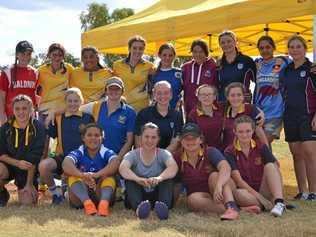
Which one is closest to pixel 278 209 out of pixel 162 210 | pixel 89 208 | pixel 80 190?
pixel 162 210

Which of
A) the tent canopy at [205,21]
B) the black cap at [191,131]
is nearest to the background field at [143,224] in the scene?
the black cap at [191,131]

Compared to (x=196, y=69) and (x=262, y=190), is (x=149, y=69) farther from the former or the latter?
(x=262, y=190)

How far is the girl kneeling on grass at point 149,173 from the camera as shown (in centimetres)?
462

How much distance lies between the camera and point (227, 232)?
3.91 m

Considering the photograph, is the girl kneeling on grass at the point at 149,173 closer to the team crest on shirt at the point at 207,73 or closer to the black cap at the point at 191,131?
the black cap at the point at 191,131

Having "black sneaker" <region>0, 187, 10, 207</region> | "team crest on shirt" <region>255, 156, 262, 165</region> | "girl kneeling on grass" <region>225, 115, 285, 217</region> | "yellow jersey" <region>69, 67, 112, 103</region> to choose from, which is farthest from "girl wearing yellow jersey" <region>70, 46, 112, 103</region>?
"team crest on shirt" <region>255, 156, 262, 165</region>

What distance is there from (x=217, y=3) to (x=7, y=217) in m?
4.72

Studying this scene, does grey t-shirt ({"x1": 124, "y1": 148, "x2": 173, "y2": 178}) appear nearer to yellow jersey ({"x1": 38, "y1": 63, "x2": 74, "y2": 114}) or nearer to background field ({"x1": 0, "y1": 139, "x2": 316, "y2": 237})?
background field ({"x1": 0, "y1": 139, "x2": 316, "y2": 237})

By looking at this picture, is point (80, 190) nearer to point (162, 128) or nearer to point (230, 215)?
point (162, 128)

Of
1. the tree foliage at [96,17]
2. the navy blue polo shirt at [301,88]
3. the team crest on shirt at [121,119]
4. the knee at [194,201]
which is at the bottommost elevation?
the knee at [194,201]

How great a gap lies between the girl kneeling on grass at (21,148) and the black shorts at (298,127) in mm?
2563

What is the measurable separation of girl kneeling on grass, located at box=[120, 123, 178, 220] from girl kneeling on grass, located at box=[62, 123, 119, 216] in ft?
0.65

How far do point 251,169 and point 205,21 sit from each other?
324 centimetres

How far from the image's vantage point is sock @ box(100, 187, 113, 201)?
4.68 metres
